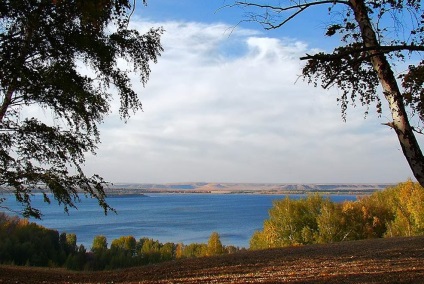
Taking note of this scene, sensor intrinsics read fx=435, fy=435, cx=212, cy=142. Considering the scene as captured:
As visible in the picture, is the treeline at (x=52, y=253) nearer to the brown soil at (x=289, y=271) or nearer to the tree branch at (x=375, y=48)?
the brown soil at (x=289, y=271)

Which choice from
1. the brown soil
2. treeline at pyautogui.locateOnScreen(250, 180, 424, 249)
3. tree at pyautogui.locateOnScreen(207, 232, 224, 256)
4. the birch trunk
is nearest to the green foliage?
tree at pyautogui.locateOnScreen(207, 232, 224, 256)

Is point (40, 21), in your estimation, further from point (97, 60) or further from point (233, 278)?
point (233, 278)

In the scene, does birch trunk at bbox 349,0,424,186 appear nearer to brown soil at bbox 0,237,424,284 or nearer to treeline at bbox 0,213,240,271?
brown soil at bbox 0,237,424,284

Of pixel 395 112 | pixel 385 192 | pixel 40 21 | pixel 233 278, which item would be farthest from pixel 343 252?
pixel 385 192

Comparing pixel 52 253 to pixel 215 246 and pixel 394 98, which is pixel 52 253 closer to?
pixel 215 246

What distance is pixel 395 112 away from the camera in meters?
5.46

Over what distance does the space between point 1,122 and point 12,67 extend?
44.7 inches

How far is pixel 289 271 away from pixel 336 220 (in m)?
25.0

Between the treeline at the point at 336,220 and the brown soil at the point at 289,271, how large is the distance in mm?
20523

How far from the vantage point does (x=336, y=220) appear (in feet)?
108

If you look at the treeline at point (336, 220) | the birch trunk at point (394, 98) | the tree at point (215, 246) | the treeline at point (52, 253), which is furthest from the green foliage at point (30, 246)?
→ the birch trunk at point (394, 98)

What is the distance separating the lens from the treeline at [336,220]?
32.3 m

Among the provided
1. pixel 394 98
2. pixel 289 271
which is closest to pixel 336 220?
pixel 289 271

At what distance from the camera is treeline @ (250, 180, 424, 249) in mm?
32281
